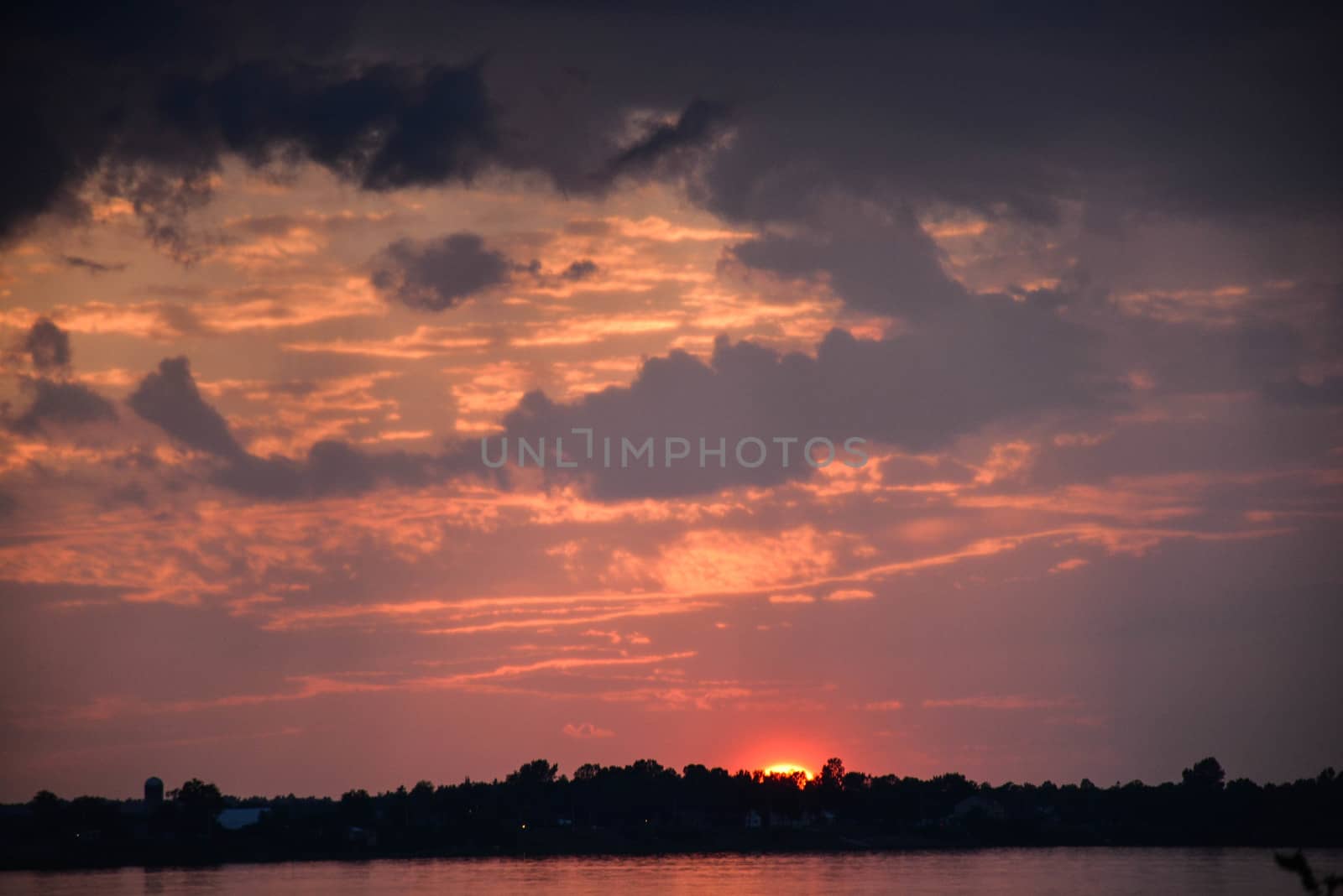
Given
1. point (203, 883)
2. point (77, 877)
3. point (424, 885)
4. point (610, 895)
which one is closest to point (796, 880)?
point (610, 895)

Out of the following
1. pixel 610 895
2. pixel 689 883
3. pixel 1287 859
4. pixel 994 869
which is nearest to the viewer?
pixel 1287 859

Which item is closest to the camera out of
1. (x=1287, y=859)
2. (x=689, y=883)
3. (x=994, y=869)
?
(x=1287, y=859)

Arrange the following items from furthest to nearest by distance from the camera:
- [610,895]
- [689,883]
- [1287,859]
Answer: [689,883] < [610,895] < [1287,859]

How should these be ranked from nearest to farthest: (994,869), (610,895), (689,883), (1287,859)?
(1287,859), (610,895), (689,883), (994,869)

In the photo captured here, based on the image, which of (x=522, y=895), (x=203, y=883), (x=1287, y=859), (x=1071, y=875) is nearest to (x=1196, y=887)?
(x=1071, y=875)

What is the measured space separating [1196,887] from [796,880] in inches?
1791

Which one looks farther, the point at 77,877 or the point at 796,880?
the point at 77,877

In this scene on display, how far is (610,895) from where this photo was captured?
504 ft

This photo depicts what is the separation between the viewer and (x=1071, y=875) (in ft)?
592

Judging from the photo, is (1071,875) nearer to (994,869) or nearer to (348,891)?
(994,869)

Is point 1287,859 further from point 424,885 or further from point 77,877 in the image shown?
point 77,877

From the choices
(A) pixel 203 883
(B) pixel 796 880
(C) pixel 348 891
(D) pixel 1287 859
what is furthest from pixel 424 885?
(D) pixel 1287 859

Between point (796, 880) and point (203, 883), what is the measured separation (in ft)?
232

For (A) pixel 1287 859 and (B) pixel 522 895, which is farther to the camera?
(B) pixel 522 895
